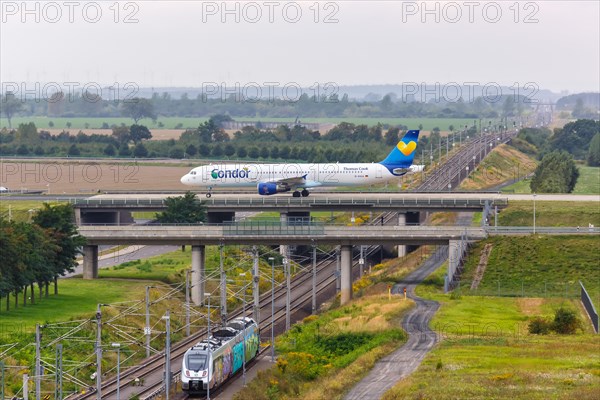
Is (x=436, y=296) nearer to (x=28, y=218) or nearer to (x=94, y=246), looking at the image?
(x=94, y=246)

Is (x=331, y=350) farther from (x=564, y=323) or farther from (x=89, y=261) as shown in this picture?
(x=89, y=261)

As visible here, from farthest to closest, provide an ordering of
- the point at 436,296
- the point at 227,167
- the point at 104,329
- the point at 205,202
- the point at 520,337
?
the point at 227,167 < the point at 205,202 < the point at 436,296 < the point at 104,329 < the point at 520,337

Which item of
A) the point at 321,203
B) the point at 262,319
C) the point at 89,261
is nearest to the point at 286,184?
the point at 321,203

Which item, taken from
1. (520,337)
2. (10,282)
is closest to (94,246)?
(10,282)

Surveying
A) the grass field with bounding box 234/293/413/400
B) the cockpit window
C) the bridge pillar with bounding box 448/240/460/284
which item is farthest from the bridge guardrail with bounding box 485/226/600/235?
the cockpit window

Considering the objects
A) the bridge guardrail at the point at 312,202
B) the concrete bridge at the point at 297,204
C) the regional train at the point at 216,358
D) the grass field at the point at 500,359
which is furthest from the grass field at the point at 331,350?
the bridge guardrail at the point at 312,202
